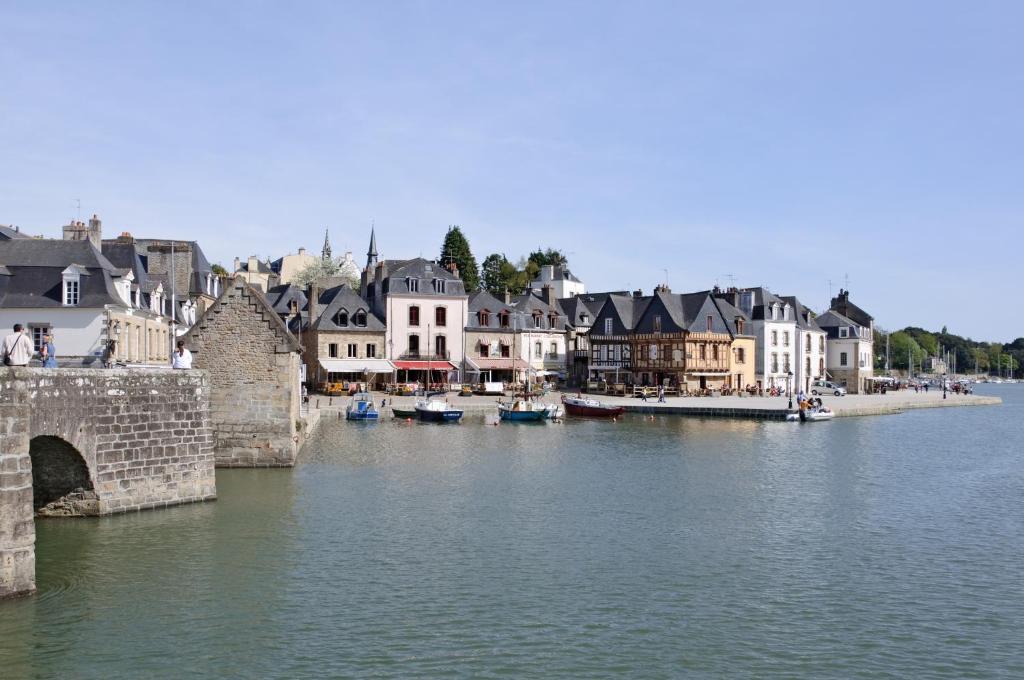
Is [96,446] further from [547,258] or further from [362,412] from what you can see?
[547,258]

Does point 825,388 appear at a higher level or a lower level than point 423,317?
lower

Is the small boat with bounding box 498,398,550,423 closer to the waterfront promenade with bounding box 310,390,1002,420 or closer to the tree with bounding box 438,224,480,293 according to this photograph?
the waterfront promenade with bounding box 310,390,1002,420

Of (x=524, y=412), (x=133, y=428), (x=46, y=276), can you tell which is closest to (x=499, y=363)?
(x=524, y=412)

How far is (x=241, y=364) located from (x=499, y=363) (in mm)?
44040

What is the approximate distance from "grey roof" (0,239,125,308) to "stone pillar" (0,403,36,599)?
21.7 m

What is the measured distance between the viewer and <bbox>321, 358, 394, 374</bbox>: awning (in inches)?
2549

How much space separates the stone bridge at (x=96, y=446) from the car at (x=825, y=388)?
68.7 metres

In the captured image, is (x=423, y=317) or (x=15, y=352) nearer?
(x=15, y=352)

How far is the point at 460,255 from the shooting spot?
102125 millimetres

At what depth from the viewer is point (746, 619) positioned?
49.2 feet

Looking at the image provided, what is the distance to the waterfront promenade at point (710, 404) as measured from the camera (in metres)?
57.8

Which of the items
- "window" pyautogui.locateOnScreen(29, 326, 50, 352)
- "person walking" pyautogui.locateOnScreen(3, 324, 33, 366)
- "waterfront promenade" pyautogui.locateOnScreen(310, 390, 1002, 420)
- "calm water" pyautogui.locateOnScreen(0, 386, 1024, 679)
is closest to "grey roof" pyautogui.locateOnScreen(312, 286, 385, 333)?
"waterfront promenade" pyautogui.locateOnScreen(310, 390, 1002, 420)

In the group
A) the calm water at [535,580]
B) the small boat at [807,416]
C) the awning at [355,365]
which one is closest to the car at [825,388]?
the small boat at [807,416]

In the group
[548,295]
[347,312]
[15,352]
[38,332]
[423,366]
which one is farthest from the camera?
[548,295]
